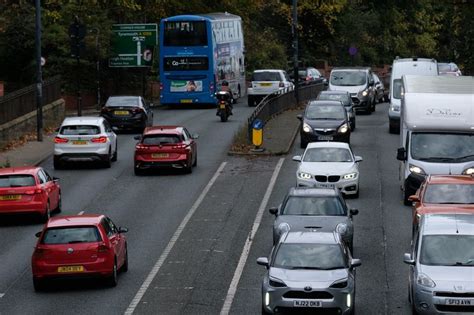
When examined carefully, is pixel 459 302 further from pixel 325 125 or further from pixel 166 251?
pixel 325 125

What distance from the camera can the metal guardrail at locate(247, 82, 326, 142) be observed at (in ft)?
157

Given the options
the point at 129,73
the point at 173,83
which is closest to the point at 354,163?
the point at 173,83

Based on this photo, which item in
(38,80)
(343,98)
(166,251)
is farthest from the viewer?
(343,98)

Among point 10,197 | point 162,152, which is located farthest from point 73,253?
point 162,152

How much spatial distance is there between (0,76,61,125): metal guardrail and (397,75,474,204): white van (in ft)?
62.7

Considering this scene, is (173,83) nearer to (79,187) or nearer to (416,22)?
(79,187)

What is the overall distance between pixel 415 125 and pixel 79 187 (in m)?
10.5

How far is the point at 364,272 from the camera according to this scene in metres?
25.5

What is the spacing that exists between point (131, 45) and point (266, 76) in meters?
7.21

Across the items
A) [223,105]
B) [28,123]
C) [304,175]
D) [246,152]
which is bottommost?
[246,152]

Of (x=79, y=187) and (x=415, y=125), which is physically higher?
(x=415, y=125)

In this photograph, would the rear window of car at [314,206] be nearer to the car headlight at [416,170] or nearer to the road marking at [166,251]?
the road marking at [166,251]

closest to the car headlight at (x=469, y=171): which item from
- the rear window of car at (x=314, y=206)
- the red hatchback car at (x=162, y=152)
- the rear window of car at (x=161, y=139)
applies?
the rear window of car at (x=314, y=206)

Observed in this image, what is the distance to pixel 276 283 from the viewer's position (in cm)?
2086
